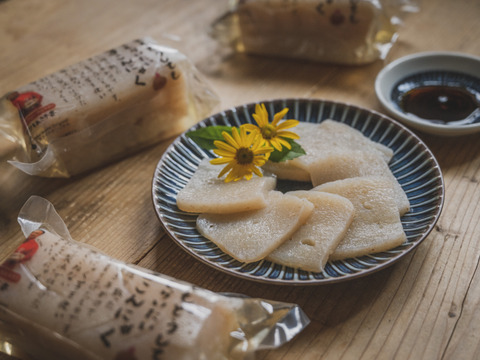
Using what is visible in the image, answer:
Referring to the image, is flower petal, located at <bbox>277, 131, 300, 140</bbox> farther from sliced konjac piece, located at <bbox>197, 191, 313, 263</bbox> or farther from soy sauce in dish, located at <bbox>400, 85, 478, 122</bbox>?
soy sauce in dish, located at <bbox>400, 85, 478, 122</bbox>

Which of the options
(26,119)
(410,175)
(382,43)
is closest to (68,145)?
(26,119)

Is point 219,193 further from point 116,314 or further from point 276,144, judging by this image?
point 116,314

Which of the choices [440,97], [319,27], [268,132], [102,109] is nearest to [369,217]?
[268,132]

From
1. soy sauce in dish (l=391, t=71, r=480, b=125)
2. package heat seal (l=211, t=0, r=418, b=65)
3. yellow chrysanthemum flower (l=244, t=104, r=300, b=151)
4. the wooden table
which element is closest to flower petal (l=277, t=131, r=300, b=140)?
yellow chrysanthemum flower (l=244, t=104, r=300, b=151)

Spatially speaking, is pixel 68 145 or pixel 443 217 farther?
pixel 68 145

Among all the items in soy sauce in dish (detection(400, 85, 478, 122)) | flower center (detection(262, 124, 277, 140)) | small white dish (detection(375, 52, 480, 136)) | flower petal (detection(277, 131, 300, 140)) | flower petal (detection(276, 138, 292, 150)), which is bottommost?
soy sauce in dish (detection(400, 85, 478, 122))

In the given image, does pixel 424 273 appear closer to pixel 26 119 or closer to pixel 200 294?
pixel 200 294
